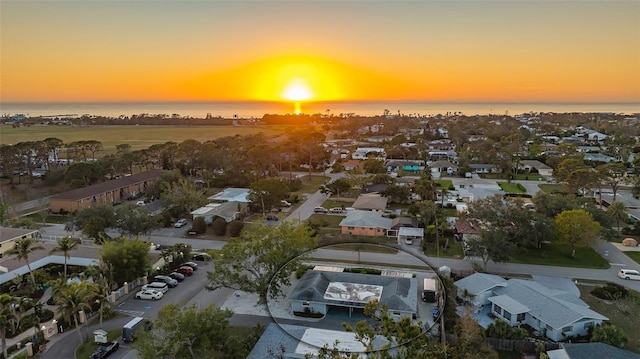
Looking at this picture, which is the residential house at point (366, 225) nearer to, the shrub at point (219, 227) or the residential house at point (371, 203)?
the residential house at point (371, 203)

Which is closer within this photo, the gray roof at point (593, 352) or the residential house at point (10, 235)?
the gray roof at point (593, 352)

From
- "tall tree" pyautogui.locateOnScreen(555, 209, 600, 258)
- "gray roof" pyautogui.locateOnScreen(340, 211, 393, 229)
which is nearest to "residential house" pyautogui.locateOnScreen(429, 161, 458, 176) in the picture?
"gray roof" pyautogui.locateOnScreen(340, 211, 393, 229)

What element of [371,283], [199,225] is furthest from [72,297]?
[199,225]

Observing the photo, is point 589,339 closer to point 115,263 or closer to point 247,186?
point 115,263

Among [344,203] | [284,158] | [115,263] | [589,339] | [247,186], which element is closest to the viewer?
[589,339]

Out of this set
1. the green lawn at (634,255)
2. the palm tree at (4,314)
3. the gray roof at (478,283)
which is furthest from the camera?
the green lawn at (634,255)

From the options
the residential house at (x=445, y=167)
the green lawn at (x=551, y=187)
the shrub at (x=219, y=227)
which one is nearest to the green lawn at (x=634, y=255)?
the green lawn at (x=551, y=187)

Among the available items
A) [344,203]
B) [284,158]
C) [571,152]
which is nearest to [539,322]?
[344,203]
